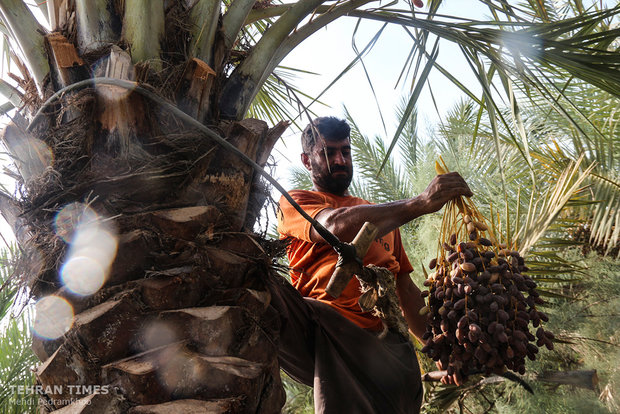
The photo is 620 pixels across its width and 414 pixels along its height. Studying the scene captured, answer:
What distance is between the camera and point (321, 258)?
272cm

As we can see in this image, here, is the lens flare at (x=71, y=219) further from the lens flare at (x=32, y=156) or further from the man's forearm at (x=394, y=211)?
the man's forearm at (x=394, y=211)

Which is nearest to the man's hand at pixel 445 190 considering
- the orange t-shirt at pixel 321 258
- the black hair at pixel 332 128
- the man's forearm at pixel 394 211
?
the man's forearm at pixel 394 211

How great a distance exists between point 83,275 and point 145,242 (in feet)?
0.61

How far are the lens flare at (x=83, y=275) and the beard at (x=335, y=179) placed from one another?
1.61m

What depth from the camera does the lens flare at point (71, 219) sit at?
1.64 metres

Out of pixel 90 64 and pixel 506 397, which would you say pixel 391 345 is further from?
pixel 506 397

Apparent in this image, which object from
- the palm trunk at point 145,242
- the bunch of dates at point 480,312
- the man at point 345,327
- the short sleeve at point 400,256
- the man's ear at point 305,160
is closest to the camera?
the palm trunk at point 145,242

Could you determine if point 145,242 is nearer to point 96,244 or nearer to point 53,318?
point 96,244

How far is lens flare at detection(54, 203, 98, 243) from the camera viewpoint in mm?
1642

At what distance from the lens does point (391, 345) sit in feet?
8.36

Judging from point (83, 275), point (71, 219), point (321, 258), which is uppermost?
point (71, 219)

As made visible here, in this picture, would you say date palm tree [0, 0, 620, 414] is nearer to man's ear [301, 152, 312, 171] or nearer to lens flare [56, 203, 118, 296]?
lens flare [56, 203, 118, 296]

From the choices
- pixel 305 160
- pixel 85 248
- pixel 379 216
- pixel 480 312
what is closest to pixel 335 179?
pixel 305 160

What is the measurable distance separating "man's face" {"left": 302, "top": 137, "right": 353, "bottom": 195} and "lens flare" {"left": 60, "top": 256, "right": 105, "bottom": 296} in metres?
1.59
